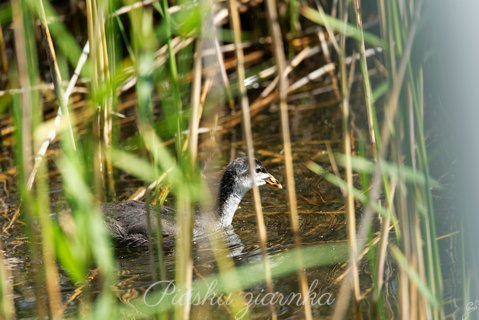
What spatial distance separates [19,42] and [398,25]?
3.70 ft

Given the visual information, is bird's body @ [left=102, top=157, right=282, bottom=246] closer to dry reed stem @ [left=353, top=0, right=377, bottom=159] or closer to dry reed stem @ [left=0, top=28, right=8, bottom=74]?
dry reed stem @ [left=353, top=0, right=377, bottom=159]

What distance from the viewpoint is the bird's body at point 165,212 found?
569 cm

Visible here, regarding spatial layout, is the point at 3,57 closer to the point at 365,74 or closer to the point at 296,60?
the point at 296,60

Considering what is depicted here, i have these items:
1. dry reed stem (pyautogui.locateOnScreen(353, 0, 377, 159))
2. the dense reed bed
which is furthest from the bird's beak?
dry reed stem (pyautogui.locateOnScreen(353, 0, 377, 159))

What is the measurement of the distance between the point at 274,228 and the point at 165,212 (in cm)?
76

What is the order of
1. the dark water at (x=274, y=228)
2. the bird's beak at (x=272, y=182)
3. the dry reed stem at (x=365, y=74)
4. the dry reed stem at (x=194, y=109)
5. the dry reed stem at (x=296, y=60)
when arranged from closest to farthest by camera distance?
the dry reed stem at (x=194, y=109), the dry reed stem at (x=365, y=74), the dark water at (x=274, y=228), the bird's beak at (x=272, y=182), the dry reed stem at (x=296, y=60)

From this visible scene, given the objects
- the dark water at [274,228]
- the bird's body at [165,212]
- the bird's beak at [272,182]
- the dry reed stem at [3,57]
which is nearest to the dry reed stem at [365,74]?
the dark water at [274,228]

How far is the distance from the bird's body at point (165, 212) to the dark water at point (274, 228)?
12 cm

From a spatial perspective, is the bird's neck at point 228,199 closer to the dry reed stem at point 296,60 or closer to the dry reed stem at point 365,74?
the dry reed stem at point 296,60

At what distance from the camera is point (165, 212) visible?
5.88m

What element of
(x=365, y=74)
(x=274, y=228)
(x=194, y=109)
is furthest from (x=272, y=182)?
(x=194, y=109)

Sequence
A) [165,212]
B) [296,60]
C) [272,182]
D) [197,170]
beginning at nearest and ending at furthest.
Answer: [197,170] → [165,212] → [272,182] → [296,60]

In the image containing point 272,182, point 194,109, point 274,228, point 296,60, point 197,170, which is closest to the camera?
point 194,109

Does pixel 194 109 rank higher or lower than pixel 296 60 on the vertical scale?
higher
